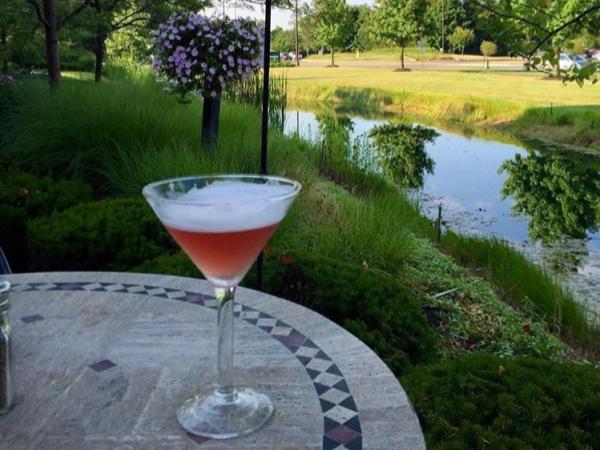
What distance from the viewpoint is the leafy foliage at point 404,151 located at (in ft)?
37.9

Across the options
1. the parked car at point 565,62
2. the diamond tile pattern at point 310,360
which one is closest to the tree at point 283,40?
the parked car at point 565,62

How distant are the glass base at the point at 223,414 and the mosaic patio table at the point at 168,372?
18 millimetres

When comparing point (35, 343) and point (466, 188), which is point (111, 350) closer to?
point (35, 343)

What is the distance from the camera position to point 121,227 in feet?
12.4

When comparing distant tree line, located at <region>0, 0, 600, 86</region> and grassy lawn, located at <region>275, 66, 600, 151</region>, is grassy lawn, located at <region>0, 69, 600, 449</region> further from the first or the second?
grassy lawn, located at <region>275, 66, 600, 151</region>

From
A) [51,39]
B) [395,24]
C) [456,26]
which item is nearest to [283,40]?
[456,26]

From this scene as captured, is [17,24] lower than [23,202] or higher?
higher

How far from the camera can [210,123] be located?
21.0ft

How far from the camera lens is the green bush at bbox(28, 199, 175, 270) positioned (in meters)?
3.69

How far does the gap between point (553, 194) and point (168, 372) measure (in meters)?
10.3

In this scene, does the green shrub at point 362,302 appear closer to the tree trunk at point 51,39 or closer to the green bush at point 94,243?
the green bush at point 94,243

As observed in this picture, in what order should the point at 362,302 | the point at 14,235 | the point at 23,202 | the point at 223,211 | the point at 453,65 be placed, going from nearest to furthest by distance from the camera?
the point at 223,211
the point at 362,302
the point at 14,235
the point at 23,202
the point at 453,65

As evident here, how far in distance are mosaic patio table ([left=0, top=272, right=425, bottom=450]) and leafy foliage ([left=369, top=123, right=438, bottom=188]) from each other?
8.55 m

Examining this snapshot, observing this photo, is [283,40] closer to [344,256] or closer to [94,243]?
[344,256]
